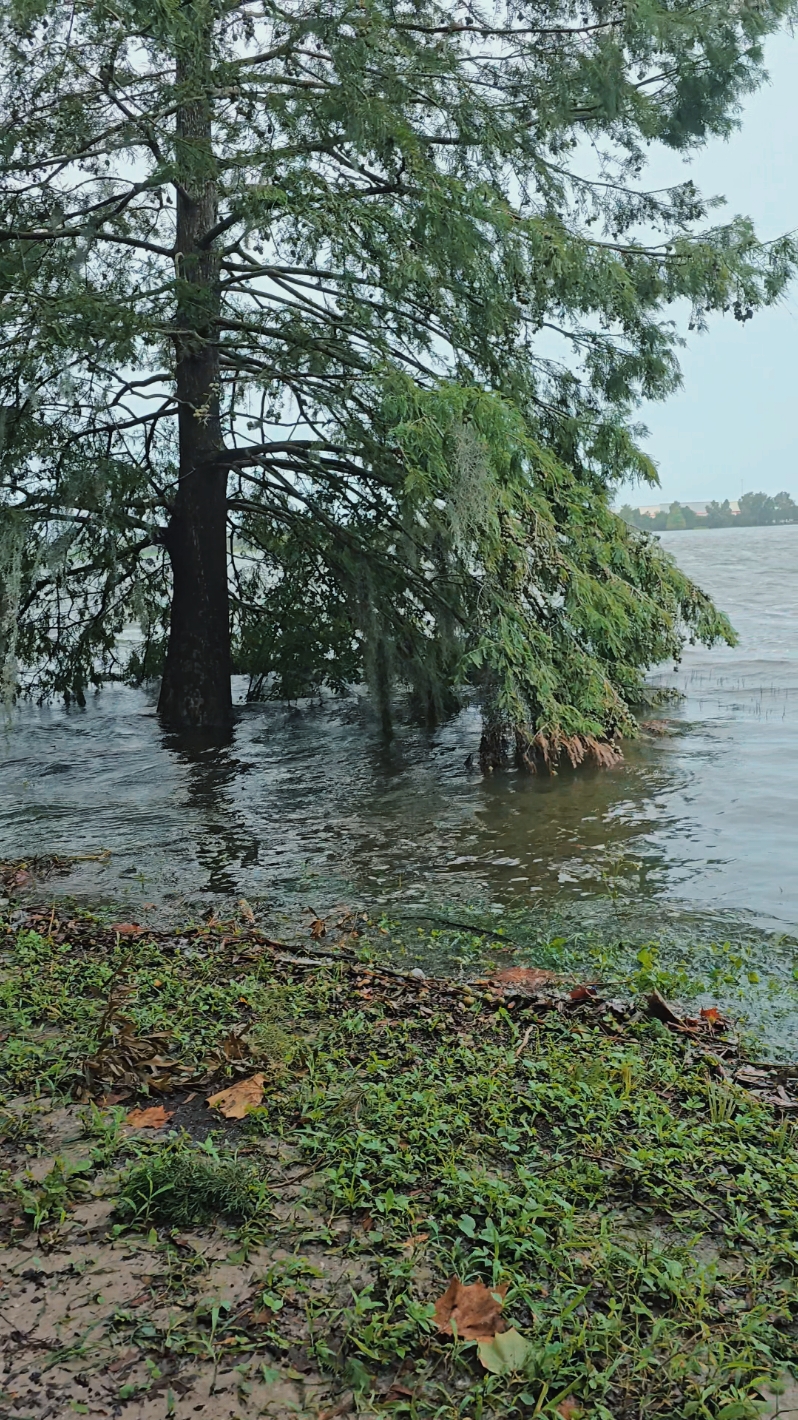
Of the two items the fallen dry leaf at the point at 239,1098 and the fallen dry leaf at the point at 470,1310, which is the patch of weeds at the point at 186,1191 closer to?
the fallen dry leaf at the point at 239,1098

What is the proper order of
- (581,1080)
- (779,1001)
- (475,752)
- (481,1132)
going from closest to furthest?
(481,1132) < (581,1080) < (779,1001) < (475,752)

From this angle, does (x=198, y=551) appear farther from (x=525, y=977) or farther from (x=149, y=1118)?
(x=149, y=1118)

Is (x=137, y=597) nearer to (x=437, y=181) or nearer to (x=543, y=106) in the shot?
(x=437, y=181)

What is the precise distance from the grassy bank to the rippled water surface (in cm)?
176

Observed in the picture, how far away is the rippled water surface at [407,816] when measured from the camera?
5.59 m

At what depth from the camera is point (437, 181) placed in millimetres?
7809

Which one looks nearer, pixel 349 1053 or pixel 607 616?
pixel 349 1053

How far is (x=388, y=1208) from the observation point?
250cm

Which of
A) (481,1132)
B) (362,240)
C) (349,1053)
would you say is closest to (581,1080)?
(481,1132)

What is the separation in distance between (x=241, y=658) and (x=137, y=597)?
6.90ft

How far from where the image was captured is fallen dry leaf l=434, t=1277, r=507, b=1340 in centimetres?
211

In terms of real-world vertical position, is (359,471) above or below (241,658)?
above

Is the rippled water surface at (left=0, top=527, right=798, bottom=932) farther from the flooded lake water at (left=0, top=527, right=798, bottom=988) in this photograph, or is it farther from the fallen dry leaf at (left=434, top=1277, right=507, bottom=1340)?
the fallen dry leaf at (left=434, top=1277, right=507, bottom=1340)

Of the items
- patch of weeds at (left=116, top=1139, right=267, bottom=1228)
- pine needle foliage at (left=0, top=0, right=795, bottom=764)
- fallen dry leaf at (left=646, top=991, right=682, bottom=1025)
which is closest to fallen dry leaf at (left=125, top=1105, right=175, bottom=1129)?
patch of weeds at (left=116, top=1139, right=267, bottom=1228)
